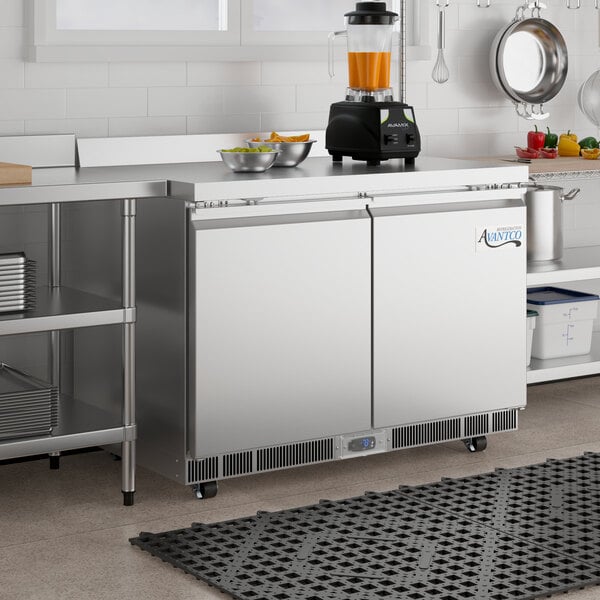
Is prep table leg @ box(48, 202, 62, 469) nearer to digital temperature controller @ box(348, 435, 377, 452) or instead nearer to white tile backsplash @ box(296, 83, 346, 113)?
digital temperature controller @ box(348, 435, 377, 452)

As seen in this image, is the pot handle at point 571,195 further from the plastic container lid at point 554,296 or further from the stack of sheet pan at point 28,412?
the stack of sheet pan at point 28,412

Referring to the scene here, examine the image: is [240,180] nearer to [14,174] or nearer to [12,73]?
[14,174]

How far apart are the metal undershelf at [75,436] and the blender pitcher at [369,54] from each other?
140 cm

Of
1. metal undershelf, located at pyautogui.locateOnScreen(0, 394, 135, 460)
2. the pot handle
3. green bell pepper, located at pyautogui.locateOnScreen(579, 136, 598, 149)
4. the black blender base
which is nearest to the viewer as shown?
metal undershelf, located at pyautogui.locateOnScreen(0, 394, 135, 460)

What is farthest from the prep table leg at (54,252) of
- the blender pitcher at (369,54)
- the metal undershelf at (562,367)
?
the metal undershelf at (562,367)

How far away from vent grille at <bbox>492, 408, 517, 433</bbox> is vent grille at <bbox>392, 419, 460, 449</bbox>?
156mm

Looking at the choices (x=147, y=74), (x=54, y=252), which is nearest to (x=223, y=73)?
(x=147, y=74)

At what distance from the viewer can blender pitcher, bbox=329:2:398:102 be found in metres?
4.21

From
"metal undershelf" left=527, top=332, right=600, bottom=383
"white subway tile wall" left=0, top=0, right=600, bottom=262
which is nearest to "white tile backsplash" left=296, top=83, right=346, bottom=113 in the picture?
"white subway tile wall" left=0, top=0, right=600, bottom=262

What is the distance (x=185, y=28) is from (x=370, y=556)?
7.19 feet

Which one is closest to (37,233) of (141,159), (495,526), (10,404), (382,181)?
(141,159)

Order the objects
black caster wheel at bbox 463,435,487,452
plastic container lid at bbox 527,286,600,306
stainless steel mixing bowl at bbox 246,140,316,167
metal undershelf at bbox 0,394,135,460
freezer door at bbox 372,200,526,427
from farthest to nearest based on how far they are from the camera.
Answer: plastic container lid at bbox 527,286,600,306 → black caster wheel at bbox 463,435,487,452 → stainless steel mixing bowl at bbox 246,140,316,167 → freezer door at bbox 372,200,526,427 → metal undershelf at bbox 0,394,135,460

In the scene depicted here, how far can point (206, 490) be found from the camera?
3.73 m

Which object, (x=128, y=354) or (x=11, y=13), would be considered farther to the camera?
(x=11, y=13)
